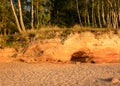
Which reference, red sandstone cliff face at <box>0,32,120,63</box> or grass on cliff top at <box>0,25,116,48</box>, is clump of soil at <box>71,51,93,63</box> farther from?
grass on cliff top at <box>0,25,116,48</box>

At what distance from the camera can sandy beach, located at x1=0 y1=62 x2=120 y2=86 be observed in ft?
49.5

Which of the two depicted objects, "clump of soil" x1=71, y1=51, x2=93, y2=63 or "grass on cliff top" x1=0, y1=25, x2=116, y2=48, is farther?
"clump of soil" x1=71, y1=51, x2=93, y2=63

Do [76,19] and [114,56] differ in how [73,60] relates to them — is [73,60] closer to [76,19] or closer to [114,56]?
[114,56]

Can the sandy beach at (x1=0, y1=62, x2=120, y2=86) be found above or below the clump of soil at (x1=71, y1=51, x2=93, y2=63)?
below

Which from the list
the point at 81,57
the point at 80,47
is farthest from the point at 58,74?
the point at 81,57

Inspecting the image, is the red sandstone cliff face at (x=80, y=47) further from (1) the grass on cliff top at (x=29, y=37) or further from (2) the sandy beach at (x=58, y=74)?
(2) the sandy beach at (x=58, y=74)

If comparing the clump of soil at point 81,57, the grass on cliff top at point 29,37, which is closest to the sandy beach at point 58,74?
the clump of soil at point 81,57

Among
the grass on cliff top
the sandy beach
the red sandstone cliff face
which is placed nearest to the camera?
the sandy beach

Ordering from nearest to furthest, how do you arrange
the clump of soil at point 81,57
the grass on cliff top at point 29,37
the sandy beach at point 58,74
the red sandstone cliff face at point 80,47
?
the sandy beach at point 58,74 < the red sandstone cliff face at point 80,47 < the grass on cliff top at point 29,37 < the clump of soil at point 81,57

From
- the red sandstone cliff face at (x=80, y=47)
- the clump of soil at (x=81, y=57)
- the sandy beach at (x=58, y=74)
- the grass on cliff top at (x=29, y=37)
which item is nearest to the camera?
the sandy beach at (x=58, y=74)

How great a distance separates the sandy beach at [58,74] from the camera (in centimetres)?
1510

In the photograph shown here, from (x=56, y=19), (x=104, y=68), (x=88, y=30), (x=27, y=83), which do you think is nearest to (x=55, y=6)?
(x=56, y=19)

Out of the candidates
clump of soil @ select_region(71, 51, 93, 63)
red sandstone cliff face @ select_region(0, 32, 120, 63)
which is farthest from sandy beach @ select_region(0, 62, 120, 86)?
red sandstone cliff face @ select_region(0, 32, 120, 63)

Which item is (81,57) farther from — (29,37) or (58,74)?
(58,74)
